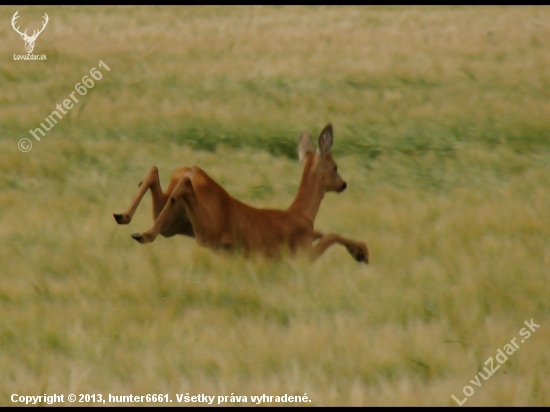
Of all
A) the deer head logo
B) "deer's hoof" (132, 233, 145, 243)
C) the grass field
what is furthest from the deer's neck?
the deer head logo

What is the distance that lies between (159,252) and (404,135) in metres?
6.44

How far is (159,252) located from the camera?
6480mm

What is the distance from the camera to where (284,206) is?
836cm

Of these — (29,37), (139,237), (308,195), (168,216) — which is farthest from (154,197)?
(29,37)

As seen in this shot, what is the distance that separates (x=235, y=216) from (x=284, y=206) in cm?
209

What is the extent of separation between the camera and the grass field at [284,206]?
4.82m

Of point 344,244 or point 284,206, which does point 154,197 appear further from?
point 284,206

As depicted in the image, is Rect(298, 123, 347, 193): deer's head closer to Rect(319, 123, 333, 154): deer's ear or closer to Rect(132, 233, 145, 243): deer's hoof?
Rect(319, 123, 333, 154): deer's ear

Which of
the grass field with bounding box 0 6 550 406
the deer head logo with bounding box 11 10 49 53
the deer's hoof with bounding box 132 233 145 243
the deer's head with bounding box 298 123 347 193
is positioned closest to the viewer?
the grass field with bounding box 0 6 550 406

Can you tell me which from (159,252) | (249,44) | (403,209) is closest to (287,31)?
(249,44)

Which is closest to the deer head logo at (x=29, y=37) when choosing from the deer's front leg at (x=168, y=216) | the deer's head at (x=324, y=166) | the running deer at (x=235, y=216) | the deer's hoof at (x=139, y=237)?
the deer's head at (x=324, y=166)

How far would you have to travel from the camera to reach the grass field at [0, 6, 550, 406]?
4.82m
